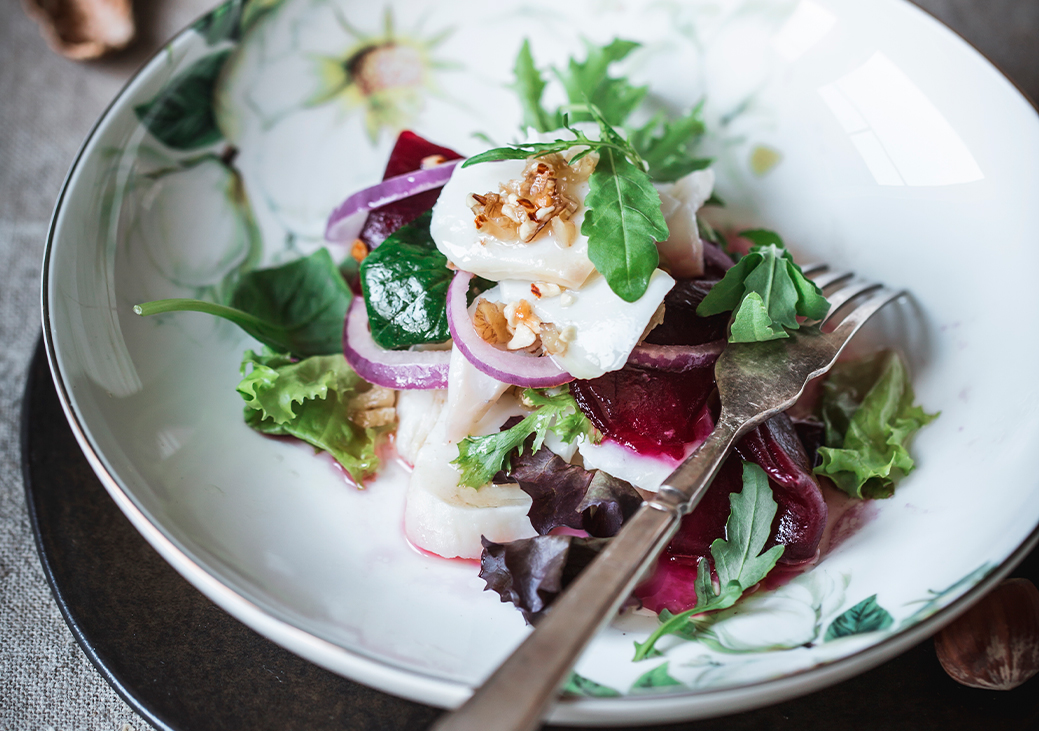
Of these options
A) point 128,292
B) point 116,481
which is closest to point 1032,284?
point 116,481

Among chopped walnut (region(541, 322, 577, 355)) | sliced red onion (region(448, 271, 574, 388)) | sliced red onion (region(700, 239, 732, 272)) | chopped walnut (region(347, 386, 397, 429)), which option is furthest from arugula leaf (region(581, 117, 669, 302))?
chopped walnut (region(347, 386, 397, 429))

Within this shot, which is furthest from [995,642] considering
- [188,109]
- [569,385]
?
[188,109]

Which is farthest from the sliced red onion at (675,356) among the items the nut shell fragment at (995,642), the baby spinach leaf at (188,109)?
the baby spinach leaf at (188,109)

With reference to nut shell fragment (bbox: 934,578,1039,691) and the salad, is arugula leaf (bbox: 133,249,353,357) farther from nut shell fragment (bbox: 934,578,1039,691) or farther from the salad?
nut shell fragment (bbox: 934,578,1039,691)

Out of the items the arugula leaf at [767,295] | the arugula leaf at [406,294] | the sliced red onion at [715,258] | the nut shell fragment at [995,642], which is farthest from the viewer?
the sliced red onion at [715,258]

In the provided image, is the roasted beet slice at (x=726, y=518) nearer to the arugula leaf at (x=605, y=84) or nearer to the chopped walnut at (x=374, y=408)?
the chopped walnut at (x=374, y=408)

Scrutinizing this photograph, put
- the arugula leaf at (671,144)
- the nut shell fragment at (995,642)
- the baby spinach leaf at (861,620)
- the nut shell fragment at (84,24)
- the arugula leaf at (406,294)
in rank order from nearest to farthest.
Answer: the baby spinach leaf at (861,620)
the nut shell fragment at (995,642)
the arugula leaf at (406,294)
the arugula leaf at (671,144)
the nut shell fragment at (84,24)

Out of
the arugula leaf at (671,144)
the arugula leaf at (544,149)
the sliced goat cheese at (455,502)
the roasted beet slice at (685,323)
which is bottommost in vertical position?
the sliced goat cheese at (455,502)

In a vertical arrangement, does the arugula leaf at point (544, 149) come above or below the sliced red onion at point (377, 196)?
above
